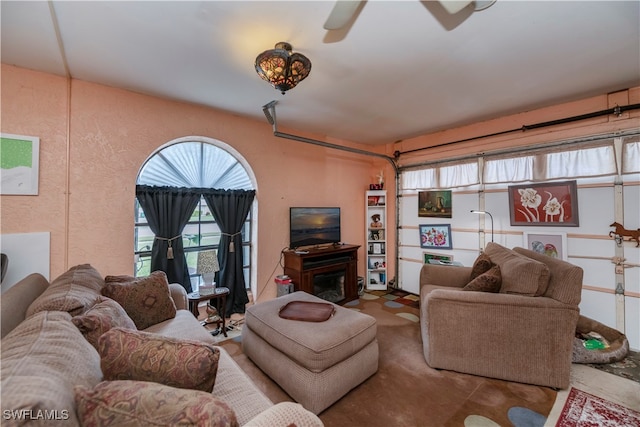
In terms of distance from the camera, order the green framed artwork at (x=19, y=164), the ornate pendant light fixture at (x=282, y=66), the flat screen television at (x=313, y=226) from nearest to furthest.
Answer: the ornate pendant light fixture at (x=282, y=66) → the green framed artwork at (x=19, y=164) → the flat screen television at (x=313, y=226)

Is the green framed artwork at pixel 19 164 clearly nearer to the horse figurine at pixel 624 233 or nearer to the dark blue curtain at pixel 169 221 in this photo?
the dark blue curtain at pixel 169 221

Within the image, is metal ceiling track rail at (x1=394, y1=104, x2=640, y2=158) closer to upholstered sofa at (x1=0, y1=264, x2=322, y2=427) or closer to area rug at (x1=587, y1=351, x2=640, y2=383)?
area rug at (x1=587, y1=351, x2=640, y2=383)

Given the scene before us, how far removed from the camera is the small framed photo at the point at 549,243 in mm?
2936

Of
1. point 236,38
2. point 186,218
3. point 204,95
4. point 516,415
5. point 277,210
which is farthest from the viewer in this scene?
point 277,210

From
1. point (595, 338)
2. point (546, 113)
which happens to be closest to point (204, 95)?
point (546, 113)

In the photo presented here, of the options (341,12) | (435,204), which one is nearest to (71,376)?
(341,12)

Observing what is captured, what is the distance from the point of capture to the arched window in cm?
285

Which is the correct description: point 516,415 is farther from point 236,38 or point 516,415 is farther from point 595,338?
point 236,38

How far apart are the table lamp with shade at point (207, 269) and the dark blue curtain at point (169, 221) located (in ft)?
0.91

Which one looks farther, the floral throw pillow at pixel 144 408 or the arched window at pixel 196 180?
the arched window at pixel 196 180

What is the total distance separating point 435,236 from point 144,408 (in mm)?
4117

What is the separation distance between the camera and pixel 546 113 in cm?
306

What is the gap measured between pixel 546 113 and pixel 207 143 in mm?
4174

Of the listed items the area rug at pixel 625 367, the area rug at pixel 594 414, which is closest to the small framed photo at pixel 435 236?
the area rug at pixel 625 367
